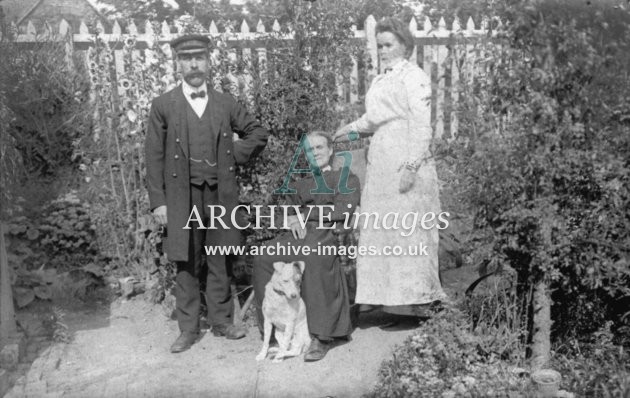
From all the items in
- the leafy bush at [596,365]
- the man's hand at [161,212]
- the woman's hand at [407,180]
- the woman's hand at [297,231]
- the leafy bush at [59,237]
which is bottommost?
the leafy bush at [596,365]

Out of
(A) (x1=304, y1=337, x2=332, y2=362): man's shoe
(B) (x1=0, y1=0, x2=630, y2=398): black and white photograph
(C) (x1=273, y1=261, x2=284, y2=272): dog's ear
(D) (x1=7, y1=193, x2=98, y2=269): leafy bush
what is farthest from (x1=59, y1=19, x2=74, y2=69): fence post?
(A) (x1=304, y1=337, x2=332, y2=362): man's shoe

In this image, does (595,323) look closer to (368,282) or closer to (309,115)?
(368,282)

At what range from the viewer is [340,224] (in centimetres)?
480

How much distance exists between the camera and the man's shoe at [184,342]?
4734 mm

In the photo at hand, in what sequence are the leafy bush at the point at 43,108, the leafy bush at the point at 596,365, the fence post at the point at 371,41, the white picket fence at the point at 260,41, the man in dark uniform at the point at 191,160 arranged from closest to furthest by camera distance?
the leafy bush at the point at 596,365 < the man in dark uniform at the point at 191,160 < the white picket fence at the point at 260,41 < the leafy bush at the point at 43,108 < the fence post at the point at 371,41

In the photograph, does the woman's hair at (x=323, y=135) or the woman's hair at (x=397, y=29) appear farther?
the woman's hair at (x=323, y=135)

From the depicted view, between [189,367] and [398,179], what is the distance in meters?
1.85

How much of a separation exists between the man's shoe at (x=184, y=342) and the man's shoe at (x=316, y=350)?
0.88m

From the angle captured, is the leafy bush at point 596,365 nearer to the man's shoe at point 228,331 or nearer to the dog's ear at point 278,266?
the dog's ear at point 278,266

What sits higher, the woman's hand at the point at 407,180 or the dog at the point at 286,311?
the woman's hand at the point at 407,180

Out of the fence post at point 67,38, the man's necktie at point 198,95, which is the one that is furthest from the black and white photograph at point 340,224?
the fence post at point 67,38

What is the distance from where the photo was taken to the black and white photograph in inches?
139

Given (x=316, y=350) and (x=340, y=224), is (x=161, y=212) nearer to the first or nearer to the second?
(x=340, y=224)

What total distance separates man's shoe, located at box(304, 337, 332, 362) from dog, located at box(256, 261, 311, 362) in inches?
2.0
